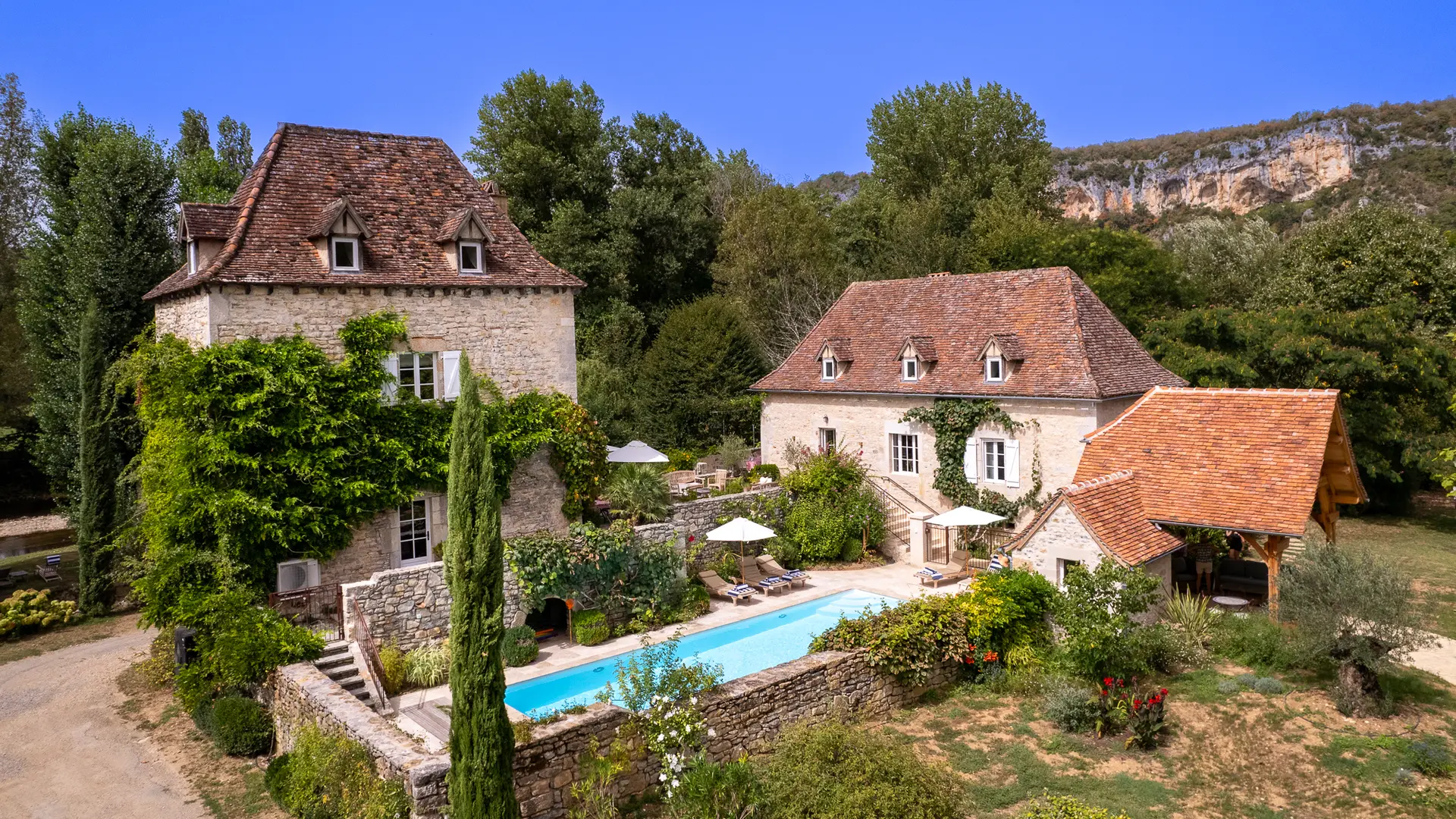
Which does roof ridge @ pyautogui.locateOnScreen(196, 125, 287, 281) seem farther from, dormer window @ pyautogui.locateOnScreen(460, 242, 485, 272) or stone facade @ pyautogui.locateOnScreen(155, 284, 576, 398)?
dormer window @ pyautogui.locateOnScreen(460, 242, 485, 272)

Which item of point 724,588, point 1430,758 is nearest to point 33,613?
point 724,588

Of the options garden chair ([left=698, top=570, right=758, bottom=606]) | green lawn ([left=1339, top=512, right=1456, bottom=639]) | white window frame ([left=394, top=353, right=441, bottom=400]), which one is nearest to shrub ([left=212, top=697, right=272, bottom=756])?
white window frame ([left=394, top=353, right=441, bottom=400])

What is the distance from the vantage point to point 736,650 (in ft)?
58.3

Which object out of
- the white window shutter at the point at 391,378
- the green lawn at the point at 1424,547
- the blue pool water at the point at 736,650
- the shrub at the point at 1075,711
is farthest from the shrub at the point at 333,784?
the green lawn at the point at 1424,547

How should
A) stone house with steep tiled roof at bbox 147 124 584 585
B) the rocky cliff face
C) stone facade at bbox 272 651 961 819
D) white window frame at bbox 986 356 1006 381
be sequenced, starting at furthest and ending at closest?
the rocky cliff face, white window frame at bbox 986 356 1006 381, stone house with steep tiled roof at bbox 147 124 584 585, stone facade at bbox 272 651 961 819

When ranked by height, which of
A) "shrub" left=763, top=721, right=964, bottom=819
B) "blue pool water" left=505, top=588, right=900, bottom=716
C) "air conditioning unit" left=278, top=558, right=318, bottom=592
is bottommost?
"blue pool water" left=505, top=588, right=900, bottom=716

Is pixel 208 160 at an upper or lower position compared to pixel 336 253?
upper

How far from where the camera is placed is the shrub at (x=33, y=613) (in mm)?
20656

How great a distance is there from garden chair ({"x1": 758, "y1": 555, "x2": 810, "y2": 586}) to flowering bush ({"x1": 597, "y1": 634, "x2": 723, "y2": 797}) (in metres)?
9.49

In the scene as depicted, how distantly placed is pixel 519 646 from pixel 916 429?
1292 cm

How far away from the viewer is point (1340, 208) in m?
66.2

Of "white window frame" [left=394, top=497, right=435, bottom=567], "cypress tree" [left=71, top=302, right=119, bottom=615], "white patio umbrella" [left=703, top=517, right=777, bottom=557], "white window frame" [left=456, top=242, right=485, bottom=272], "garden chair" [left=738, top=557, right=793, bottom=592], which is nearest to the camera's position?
"white window frame" [left=394, top=497, right=435, bottom=567]

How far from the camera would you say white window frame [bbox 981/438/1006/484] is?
909 inches

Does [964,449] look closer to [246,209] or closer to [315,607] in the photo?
[315,607]
